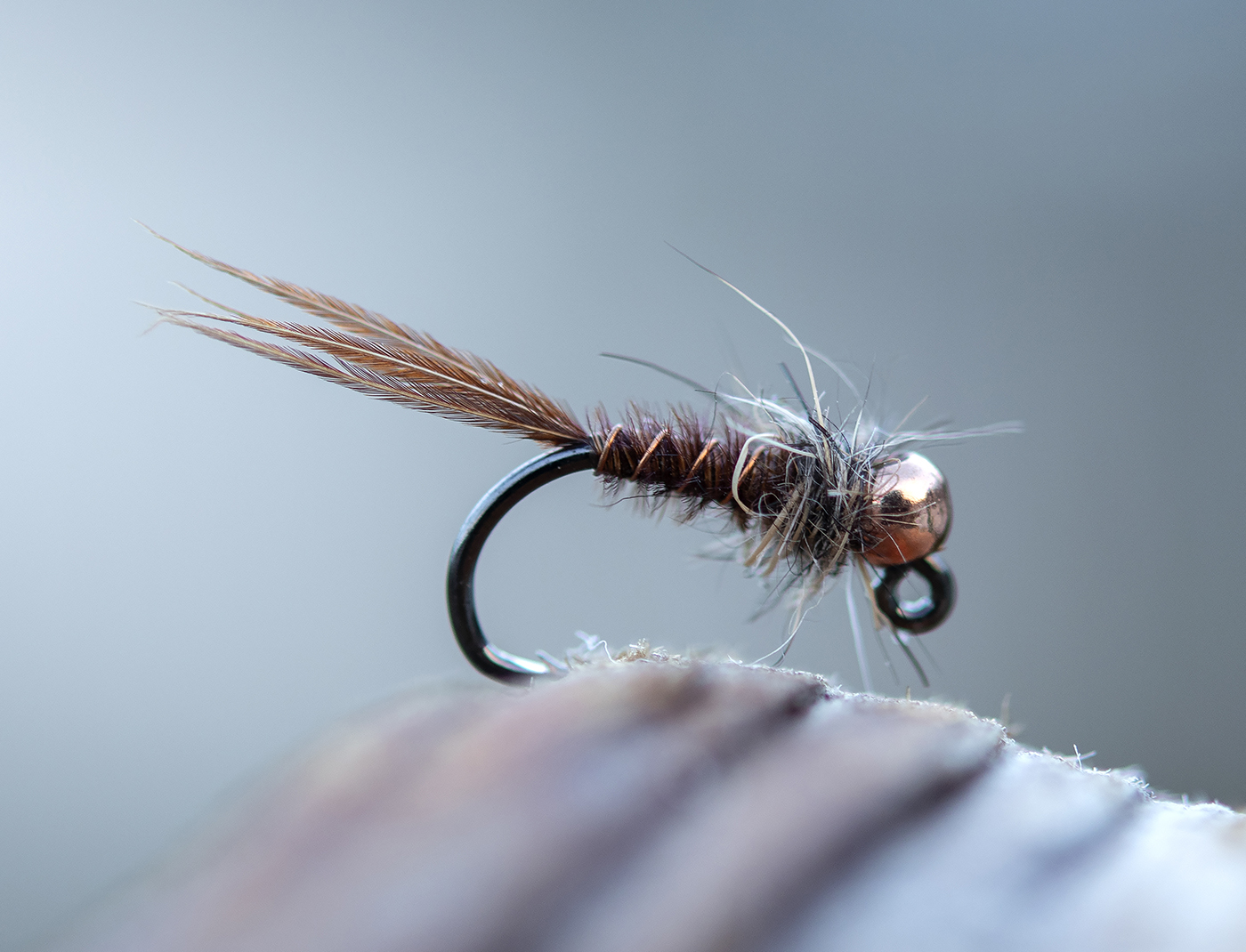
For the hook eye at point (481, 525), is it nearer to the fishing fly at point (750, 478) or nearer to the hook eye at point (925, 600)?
the fishing fly at point (750, 478)

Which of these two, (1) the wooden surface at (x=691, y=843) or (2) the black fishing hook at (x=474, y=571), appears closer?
(1) the wooden surface at (x=691, y=843)

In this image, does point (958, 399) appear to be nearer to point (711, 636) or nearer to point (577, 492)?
point (711, 636)

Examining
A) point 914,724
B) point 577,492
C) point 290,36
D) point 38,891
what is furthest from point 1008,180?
point 38,891

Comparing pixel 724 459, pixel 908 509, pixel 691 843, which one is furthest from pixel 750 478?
pixel 691 843

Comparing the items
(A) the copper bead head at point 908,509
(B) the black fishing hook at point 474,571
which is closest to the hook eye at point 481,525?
(B) the black fishing hook at point 474,571

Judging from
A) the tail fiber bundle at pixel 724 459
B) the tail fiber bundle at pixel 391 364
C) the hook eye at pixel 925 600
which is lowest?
the hook eye at pixel 925 600

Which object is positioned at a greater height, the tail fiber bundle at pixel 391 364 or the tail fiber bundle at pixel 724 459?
the tail fiber bundle at pixel 391 364

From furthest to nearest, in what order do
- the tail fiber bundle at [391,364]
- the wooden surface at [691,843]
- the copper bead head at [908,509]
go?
the copper bead head at [908,509]
the tail fiber bundle at [391,364]
the wooden surface at [691,843]
